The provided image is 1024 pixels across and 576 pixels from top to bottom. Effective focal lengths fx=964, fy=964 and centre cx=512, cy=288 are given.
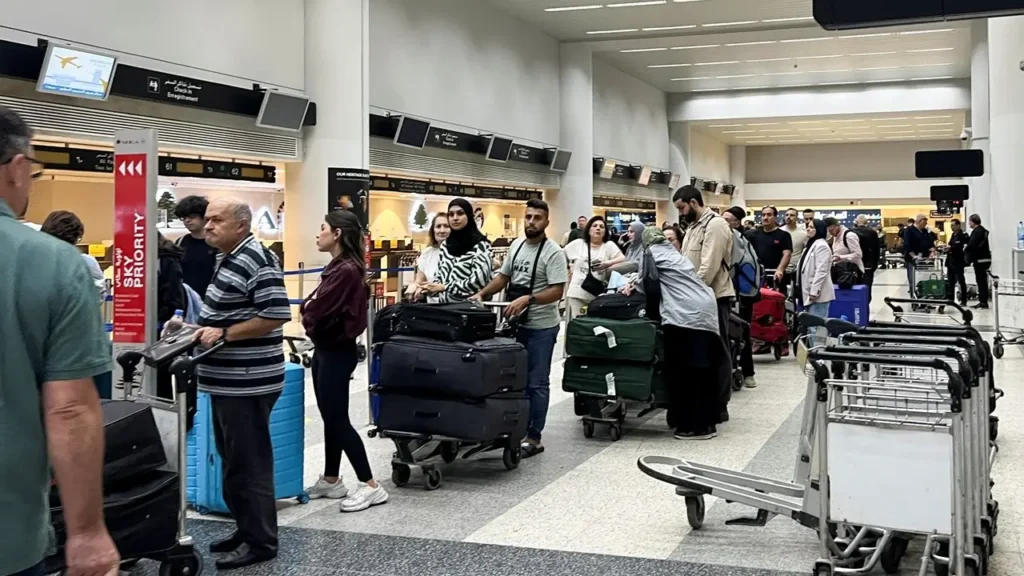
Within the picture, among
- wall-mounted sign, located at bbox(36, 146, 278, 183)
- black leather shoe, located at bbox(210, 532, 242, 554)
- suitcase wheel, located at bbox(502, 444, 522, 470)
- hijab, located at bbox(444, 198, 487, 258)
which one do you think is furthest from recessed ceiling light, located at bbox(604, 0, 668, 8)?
black leather shoe, located at bbox(210, 532, 242, 554)

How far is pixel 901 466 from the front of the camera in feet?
11.4

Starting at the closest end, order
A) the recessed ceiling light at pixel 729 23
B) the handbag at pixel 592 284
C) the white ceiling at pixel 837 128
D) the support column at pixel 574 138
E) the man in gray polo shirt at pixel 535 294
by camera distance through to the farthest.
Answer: the man in gray polo shirt at pixel 535 294
the handbag at pixel 592 284
the recessed ceiling light at pixel 729 23
the support column at pixel 574 138
the white ceiling at pixel 837 128

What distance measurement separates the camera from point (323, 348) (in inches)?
191

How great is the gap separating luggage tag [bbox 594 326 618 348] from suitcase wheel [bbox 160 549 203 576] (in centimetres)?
336

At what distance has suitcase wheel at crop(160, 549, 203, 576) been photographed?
148 inches

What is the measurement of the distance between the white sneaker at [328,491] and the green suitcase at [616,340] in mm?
2140

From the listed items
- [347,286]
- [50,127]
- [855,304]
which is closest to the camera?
[347,286]

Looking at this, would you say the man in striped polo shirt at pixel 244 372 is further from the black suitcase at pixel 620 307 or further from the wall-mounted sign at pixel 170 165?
the wall-mounted sign at pixel 170 165

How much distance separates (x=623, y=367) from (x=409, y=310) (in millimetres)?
1819

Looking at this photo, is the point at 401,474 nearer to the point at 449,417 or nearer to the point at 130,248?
the point at 449,417

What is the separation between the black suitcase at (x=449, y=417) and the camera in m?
5.13

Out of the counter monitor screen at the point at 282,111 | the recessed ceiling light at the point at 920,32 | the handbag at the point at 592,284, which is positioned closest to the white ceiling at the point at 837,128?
the recessed ceiling light at the point at 920,32

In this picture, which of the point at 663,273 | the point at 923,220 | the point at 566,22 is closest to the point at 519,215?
the point at 566,22

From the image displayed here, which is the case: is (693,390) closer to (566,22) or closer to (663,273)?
(663,273)
